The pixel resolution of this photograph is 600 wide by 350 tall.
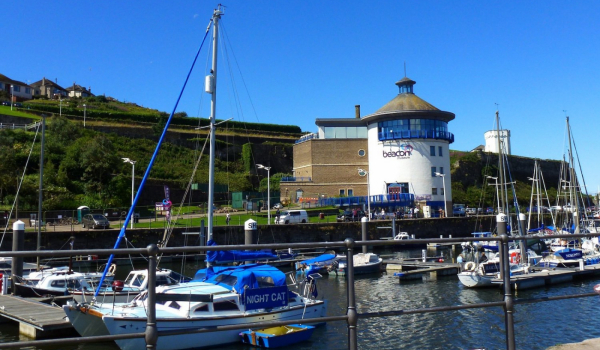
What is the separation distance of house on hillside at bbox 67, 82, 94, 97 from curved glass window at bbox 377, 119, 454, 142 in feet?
197

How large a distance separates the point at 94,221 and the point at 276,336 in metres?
28.3

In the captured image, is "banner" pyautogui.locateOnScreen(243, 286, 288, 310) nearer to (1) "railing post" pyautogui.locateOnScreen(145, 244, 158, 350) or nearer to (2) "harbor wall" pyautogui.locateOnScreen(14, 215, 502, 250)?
(1) "railing post" pyautogui.locateOnScreen(145, 244, 158, 350)

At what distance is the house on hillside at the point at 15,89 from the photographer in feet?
263

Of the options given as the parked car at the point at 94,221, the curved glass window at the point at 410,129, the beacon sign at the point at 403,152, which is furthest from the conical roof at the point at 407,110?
the parked car at the point at 94,221

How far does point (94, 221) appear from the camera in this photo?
39250mm

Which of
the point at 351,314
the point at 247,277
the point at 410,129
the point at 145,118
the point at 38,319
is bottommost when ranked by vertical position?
the point at 38,319

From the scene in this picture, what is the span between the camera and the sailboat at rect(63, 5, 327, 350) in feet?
45.4

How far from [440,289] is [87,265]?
21.5 meters

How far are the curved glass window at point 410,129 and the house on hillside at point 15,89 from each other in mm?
55499

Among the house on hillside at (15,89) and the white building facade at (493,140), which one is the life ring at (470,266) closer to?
the white building facade at (493,140)

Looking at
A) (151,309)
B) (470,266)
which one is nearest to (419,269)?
(470,266)

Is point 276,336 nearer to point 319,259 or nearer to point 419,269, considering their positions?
point 319,259

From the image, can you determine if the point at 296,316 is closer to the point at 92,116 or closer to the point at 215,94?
the point at 215,94

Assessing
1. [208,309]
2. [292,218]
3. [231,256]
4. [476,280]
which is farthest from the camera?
[292,218]
